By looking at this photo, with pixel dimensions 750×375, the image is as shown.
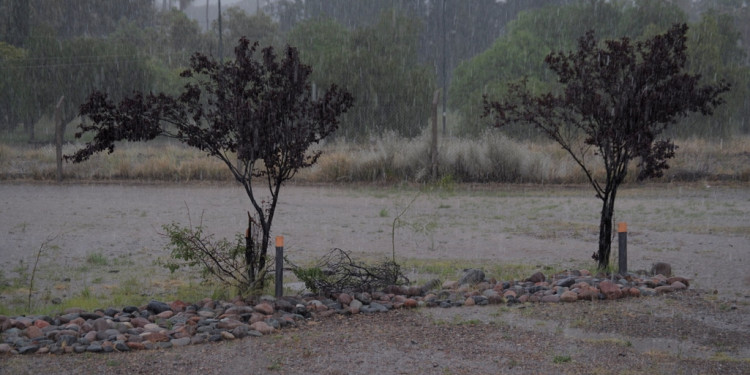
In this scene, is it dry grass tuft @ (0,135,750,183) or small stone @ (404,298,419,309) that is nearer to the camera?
small stone @ (404,298,419,309)

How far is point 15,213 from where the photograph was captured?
1436 centimetres

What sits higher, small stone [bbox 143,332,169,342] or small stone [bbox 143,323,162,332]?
small stone [bbox 143,323,162,332]

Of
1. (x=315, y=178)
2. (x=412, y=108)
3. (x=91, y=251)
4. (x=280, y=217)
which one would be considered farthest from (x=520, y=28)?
(x=91, y=251)

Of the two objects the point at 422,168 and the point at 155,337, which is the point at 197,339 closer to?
the point at 155,337

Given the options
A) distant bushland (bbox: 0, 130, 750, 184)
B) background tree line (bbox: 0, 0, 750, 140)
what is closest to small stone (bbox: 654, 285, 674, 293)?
distant bushland (bbox: 0, 130, 750, 184)

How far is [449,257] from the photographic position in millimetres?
10312

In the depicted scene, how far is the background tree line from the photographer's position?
36250 millimetres

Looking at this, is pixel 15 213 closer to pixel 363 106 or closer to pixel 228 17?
pixel 363 106

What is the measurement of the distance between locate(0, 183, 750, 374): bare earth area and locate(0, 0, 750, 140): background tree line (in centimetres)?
1251

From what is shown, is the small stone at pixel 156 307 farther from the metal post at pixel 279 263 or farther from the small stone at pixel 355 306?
the small stone at pixel 355 306

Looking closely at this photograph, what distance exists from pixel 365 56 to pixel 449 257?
2798 cm

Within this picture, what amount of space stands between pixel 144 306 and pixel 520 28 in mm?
40553

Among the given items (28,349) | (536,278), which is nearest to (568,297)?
(536,278)

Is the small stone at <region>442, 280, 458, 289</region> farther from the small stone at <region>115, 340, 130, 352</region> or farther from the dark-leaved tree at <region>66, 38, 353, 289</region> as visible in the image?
the small stone at <region>115, 340, 130, 352</region>
